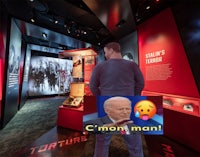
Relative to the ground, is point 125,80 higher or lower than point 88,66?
lower

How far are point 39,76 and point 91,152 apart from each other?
7537 millimetres

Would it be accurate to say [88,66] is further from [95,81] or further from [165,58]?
[95,81]

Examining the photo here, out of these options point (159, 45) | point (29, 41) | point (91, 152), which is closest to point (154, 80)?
point (159, 45)

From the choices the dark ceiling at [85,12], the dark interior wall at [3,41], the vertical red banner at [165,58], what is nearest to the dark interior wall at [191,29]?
the vertical red banner at [165,58]

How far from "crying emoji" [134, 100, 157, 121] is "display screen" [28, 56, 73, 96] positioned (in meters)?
8.43

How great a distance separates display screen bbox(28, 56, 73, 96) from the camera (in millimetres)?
8305

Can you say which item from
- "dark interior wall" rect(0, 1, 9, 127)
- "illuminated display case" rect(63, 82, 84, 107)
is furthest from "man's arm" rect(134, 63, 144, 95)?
"dark interior wall" rect(0, 1, 9, 127)

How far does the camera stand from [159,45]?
10.5ft

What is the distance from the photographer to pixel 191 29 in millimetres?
2373

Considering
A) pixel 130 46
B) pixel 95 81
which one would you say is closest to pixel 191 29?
pixel 95 81

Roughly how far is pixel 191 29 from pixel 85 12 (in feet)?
9.33

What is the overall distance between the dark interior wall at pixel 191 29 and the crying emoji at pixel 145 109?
5.97ft

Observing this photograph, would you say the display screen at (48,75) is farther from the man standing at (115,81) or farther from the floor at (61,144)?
the man standing at (115,81)

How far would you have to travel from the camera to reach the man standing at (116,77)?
1.28 meters
